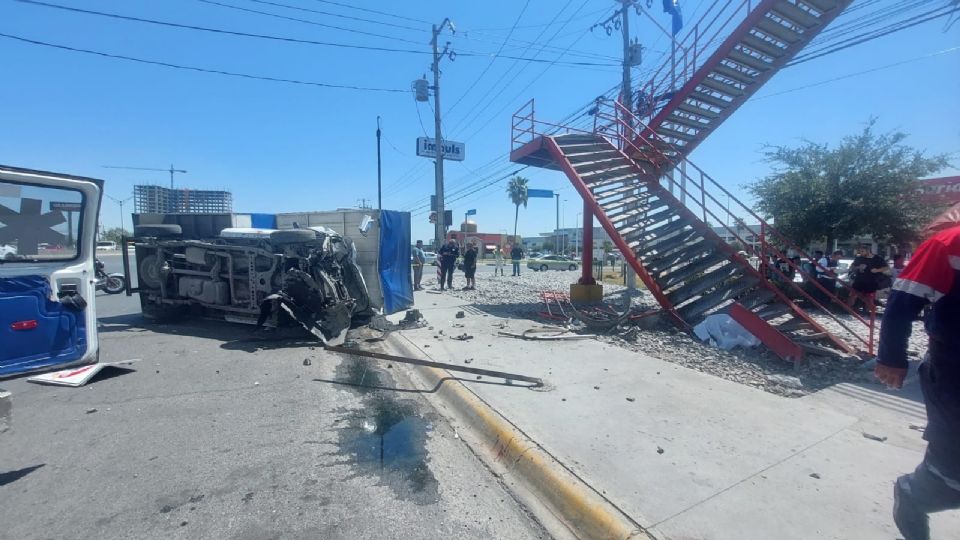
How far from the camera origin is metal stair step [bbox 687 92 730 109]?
1000 cm

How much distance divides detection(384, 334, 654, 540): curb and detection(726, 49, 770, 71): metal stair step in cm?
869

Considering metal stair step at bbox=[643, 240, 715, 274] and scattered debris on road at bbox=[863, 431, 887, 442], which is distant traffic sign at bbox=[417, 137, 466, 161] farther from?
scattered debris on road at bbox=[863, 431, 887, 442]

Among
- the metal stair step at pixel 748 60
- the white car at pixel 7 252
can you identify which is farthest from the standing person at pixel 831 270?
the white car at pixel 7 252

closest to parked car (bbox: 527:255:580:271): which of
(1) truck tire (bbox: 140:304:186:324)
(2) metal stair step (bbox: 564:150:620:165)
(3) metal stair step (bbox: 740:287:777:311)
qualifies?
(2) metal stair step (bbox: 564:150:620:165)

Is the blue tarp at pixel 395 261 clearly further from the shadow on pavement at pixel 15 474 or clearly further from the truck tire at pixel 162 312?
the shadow on pavement at pixel 15 474

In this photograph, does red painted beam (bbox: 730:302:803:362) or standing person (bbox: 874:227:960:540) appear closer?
standing person (bbox: 874:227:960:540)

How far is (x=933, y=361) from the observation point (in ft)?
6.88

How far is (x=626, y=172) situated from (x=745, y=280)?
3.76 meters

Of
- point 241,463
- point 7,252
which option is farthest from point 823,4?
point 7,252

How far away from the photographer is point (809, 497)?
112 inches

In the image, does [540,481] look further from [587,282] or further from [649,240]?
[587,282]

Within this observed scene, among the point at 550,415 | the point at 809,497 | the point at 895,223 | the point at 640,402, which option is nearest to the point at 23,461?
the point at 550,415

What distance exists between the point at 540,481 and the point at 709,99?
9.96 m

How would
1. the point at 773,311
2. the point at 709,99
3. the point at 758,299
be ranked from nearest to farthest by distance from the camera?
the point at 773,311 < the point at 758,299 < the point at 709,99
